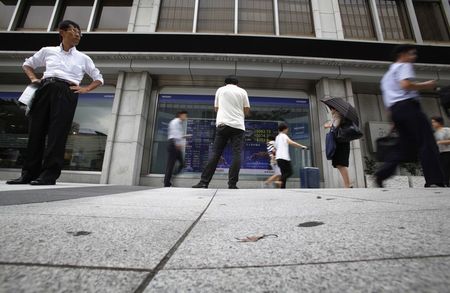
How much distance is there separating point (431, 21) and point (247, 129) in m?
7.87

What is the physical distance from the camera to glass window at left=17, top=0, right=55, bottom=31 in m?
8.16

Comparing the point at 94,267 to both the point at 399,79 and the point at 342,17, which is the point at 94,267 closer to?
the point at 399,79

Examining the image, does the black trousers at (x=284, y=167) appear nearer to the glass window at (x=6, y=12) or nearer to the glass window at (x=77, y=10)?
the glass window at (x=77, y=10)

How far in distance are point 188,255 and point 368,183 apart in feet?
22.7

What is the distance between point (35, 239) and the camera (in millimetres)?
595

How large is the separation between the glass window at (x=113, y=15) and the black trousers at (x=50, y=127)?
6.25 meters

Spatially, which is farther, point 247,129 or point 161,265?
point 247,129

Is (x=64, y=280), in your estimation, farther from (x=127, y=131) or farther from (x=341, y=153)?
(x=127, y=131)

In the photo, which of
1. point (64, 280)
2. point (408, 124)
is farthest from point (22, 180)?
point (408, 124)

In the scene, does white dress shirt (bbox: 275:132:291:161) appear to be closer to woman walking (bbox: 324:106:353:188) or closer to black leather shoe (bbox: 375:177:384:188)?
woman walking (bbox: 324:106:353:188)

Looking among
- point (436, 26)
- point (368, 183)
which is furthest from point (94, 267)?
point (436, 26)

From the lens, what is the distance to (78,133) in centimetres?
736

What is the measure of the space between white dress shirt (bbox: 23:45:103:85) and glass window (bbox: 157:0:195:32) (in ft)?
17.7

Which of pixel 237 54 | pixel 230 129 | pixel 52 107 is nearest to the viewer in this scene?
pixel 52 107
